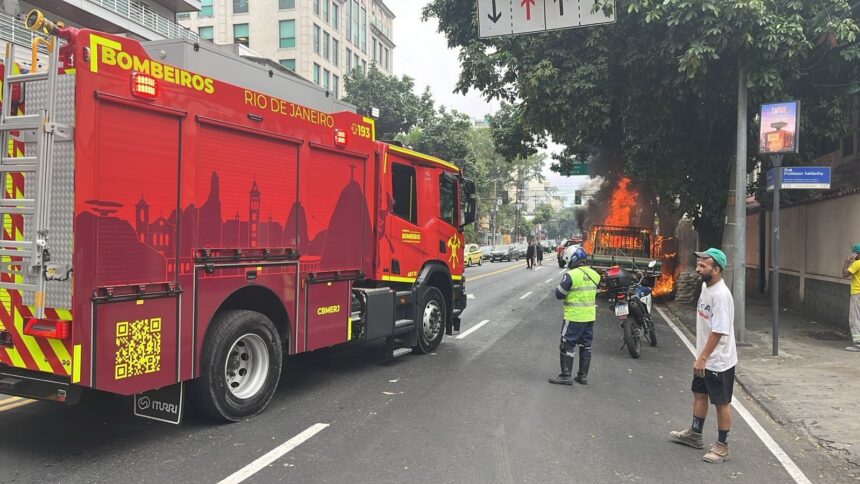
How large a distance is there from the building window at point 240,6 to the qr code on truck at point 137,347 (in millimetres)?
46936

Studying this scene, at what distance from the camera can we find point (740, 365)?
28.1ft

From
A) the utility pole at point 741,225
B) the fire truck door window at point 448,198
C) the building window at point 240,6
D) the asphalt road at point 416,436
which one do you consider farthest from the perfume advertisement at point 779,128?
the building window at point 240,6

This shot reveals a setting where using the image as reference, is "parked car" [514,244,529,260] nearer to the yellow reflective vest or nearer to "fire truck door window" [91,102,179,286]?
the yellow reflective vest

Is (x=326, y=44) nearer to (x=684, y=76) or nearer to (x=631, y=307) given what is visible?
(x=684, y=76)

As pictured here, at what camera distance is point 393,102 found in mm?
37469

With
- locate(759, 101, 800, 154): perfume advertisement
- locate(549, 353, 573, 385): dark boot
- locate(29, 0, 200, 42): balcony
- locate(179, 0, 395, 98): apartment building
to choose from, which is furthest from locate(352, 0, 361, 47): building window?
locate(549, 353, 573, 385): dark boot

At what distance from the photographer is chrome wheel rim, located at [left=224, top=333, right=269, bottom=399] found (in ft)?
17.5

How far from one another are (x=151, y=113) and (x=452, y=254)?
5.67 metres

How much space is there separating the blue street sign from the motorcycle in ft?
8.79

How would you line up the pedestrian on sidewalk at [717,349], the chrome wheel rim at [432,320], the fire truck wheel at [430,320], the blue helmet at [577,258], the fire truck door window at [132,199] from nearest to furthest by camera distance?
the fire truck door window at [132,199], the pedestrian on sidewalk at [717,349], the blue helmet at [577,258], the fire truck wheel at [430,320], the chrome wheel rim at [432,320]

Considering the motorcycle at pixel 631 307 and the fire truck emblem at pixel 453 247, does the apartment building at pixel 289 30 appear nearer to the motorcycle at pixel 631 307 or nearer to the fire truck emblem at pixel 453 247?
the fire truck emblem at pixel 453 247

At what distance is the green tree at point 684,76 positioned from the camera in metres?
9.65

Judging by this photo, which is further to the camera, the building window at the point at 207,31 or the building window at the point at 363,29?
the building window at the point at 363,29

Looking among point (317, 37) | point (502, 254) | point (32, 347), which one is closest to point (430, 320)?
point (32, 347)
